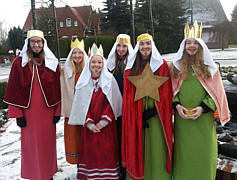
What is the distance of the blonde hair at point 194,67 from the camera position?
2822 millimetres

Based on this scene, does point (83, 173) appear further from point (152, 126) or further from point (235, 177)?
point (235, 177)

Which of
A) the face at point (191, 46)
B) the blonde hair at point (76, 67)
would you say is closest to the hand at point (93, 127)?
the blonde hair at point (76, 67)

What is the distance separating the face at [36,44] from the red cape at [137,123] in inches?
57.5

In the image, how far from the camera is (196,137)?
2.84 m

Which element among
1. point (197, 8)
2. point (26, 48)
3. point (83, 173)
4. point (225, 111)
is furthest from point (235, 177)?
point (197, 8)

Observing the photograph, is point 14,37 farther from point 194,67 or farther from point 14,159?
point 194,67

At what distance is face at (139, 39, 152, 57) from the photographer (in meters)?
3.06

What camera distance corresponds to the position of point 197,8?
39625 millimetres

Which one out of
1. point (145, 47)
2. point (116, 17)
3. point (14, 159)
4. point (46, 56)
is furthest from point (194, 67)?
point (116, 17)

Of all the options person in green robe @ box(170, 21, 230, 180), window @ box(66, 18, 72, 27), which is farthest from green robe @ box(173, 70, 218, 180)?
window @ box(66, 18, 72, 27)

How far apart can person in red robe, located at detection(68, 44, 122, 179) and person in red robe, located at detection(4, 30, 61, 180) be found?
1.59ft

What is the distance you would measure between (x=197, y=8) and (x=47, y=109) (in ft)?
138

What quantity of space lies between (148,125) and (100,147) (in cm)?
80

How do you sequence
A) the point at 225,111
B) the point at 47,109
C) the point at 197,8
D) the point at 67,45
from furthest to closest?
the point at 197,8 < the point at 67,45 < the point at 47,109 < the point at 225,111
